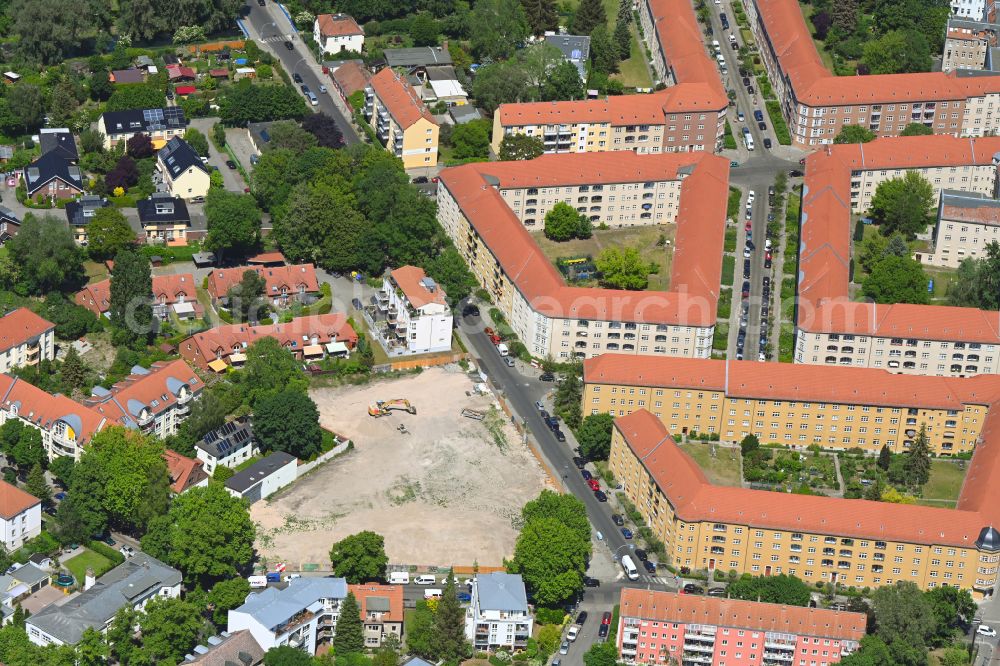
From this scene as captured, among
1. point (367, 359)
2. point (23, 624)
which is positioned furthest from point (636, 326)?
point (23, 624)

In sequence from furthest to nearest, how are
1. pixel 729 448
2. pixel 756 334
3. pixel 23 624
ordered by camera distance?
pixel 756 334
pixel 729 448
pixel 23 624

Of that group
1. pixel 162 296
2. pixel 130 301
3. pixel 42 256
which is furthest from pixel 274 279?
pixel 42 256

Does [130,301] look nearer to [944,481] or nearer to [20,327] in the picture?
[20,327]

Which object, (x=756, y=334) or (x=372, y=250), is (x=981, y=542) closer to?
(x=756, y=334)

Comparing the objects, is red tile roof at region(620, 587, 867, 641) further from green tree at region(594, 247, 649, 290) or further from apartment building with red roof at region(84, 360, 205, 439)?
green tree at region(594, 247, 649, 290)

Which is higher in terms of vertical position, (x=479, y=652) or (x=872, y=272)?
(x=872, y=272)

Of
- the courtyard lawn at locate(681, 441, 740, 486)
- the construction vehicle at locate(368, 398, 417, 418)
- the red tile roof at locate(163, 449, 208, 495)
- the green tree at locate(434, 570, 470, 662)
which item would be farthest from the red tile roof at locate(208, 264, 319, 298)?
the green tree at locate(434, 570, 470, 662)
